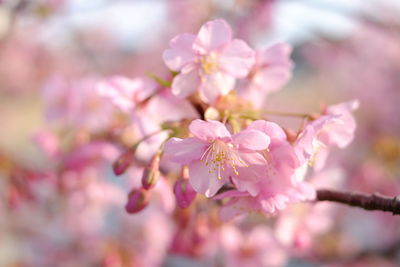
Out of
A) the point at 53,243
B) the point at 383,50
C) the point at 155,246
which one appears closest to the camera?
the point at 155,246

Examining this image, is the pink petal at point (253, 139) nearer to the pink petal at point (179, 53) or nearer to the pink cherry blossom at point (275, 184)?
the pink cherry blossom at point (275, 184)

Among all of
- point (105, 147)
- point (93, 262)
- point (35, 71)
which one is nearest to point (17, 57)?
point (35, 71)

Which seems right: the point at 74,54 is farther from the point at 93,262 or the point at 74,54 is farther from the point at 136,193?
the point at 136,193

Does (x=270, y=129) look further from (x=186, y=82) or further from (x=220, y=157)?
(x=186, y=82)

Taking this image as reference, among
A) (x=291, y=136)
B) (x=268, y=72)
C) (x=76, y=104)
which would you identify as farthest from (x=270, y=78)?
(x=76, y=104)

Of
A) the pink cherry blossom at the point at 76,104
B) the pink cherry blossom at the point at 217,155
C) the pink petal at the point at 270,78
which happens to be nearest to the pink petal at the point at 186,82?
the pink cherry blossom at the point at 217,155
